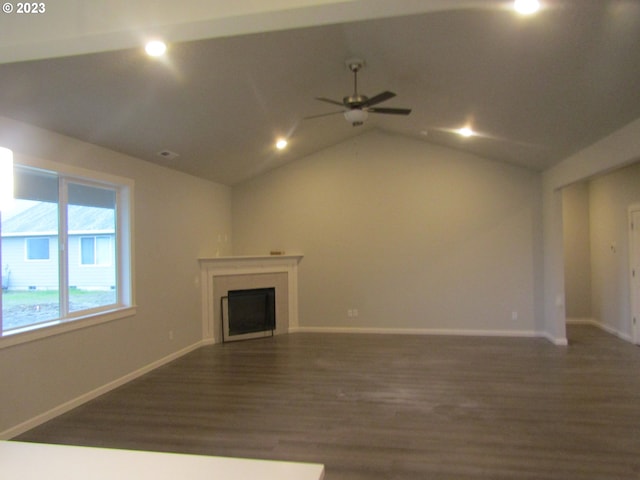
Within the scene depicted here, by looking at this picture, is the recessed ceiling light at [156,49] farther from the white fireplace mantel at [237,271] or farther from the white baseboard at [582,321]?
the white baseboard at [582,321]

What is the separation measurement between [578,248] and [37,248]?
7.87 m

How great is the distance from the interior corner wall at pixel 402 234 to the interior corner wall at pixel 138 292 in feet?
4.39

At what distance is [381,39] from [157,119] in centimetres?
230

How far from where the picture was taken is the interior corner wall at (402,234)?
6.32 m

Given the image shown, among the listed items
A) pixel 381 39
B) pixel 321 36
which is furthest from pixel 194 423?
pixel 381 39

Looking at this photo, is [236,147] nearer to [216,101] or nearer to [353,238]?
[216,101]

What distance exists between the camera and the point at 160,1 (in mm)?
1557

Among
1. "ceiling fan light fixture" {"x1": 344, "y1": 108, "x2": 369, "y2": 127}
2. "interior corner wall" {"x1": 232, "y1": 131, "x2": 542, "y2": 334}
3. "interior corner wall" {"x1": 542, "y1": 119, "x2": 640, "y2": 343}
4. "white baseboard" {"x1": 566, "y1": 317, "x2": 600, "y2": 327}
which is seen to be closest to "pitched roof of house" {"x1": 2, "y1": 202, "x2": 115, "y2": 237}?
"ceiling fan light fixture" {"x1": 344, "y1": 108, "x2": 369, "y2": 127}

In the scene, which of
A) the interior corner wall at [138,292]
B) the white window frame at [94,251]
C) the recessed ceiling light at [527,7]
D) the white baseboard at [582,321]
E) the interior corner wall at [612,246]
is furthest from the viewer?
the white baseboard at [582,321]

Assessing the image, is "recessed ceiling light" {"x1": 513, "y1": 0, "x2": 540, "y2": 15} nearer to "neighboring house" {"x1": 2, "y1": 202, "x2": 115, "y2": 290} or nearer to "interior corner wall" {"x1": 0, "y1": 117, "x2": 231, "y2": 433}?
"interior corner wall" {"x1": 0, "y1": 117, "x2": 231, "y2": 433}

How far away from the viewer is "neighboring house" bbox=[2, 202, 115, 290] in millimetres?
3418

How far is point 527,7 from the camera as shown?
2.28m

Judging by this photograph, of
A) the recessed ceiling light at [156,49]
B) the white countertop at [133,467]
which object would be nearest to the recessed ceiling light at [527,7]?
the recessed ceiling light at [156,49]

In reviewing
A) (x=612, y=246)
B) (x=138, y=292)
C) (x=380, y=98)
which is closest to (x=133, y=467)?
(x=380, y=98)
